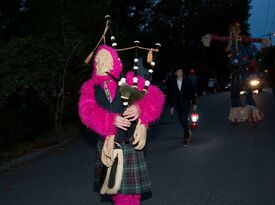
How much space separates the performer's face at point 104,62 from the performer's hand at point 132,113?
464 mm

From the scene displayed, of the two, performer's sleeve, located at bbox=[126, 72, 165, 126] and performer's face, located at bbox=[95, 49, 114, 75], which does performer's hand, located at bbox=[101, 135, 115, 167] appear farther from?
performer's face, located at bbox=[95, 49, 114, 75]

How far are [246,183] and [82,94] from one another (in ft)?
10.4

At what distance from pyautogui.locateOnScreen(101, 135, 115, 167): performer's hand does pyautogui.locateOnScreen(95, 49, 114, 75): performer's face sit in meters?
0.67

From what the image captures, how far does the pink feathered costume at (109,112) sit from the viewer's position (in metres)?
4.59

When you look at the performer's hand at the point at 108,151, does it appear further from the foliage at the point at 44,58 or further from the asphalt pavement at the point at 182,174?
the foliage at the point at 44,58

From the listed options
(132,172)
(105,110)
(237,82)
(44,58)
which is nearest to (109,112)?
(105,110)

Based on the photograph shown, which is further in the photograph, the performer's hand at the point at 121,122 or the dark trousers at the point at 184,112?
the dark trousers at the point at 184,112

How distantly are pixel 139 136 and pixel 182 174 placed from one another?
3.34 meters

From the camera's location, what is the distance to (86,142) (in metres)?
13.7

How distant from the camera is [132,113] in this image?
4566mm

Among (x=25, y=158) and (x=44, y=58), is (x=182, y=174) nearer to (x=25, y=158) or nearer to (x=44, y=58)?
(x=25, y=158)

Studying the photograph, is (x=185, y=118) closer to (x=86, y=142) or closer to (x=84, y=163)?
(x=84, y=163)

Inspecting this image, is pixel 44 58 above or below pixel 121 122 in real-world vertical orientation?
above

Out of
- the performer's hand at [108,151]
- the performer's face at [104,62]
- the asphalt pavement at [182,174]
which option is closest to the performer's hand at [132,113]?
the performer's hand at [108,151]
